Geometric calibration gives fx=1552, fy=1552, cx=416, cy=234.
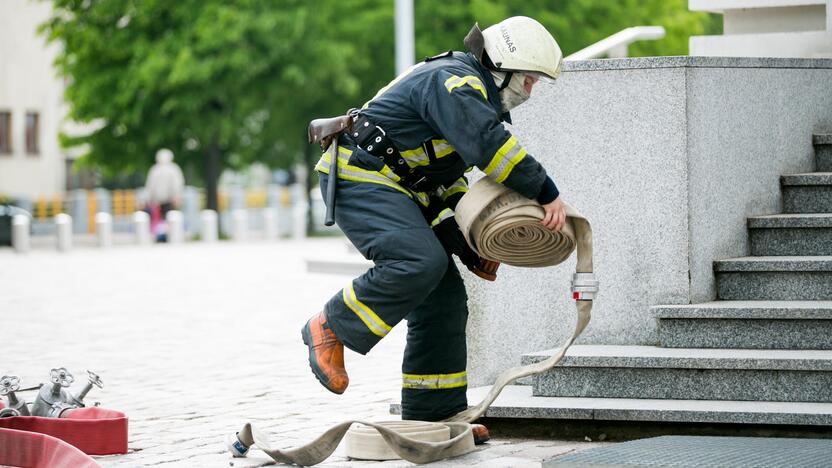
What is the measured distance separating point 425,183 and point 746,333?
1.60m

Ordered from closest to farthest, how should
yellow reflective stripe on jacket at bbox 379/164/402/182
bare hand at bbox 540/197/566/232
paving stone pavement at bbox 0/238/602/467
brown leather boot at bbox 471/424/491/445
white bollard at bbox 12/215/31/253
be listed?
bare hand at bbox 540/197/566/232 → yellow reflective stripe on jacket at bbox 379/164/402/182 → brown leather boot at bbox 471/424/491/445 → paving stone pavement at bbox 0/238/602/467 → white bollard at bbox 12/215/31/253

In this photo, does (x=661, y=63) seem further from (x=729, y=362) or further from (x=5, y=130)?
(x=5, y=130)

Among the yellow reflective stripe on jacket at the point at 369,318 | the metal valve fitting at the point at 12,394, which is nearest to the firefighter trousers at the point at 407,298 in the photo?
the yellow reflective stripe on jacket at the point at 369,318

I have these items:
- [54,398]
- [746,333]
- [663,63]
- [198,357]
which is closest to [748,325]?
[746,333]

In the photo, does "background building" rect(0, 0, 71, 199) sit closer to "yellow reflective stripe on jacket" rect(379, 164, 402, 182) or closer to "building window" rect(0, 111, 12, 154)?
"building window" rect(0, 111, 12, 154)

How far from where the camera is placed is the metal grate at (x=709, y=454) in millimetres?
5230

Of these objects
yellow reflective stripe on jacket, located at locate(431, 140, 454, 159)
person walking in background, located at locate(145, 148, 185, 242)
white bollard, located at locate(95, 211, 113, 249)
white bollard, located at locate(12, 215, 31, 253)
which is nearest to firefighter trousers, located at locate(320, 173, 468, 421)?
yellow reflective stripe on jacket, located at locate(431, 140, 454, 159)

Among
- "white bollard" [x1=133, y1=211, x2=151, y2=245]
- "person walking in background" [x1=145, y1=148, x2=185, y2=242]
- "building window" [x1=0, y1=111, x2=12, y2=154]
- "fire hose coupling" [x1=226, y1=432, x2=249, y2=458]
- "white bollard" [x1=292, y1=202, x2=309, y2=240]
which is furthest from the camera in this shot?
"building window" [x1=0, y1=111, x2=12, y2=154]

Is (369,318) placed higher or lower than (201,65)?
lower

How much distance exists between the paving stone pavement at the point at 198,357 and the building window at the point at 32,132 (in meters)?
32.7

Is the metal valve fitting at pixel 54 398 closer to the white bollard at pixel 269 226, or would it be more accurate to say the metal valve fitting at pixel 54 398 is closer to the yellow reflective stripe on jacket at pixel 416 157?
the yellow reflective stripe on jacket at pixel 416 157

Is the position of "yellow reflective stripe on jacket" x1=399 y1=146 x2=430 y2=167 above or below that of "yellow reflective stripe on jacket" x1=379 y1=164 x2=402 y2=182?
above

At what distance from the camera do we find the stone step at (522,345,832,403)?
621 cm

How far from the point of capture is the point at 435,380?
6242 mm
